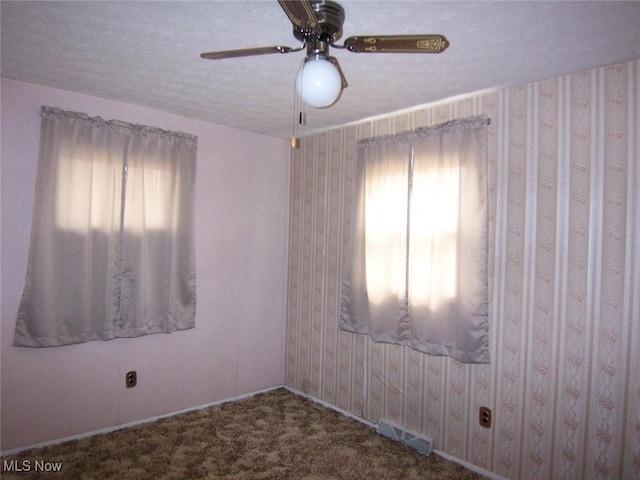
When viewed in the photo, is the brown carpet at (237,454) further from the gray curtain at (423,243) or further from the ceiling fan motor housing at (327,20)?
the ceiling fan motor housing at (327,20)

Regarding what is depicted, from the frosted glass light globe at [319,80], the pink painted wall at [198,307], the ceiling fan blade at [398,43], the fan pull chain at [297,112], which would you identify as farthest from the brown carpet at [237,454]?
the ceiling fan blade at [398,43]

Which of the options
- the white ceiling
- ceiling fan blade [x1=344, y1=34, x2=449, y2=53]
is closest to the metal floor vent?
the white ceiling

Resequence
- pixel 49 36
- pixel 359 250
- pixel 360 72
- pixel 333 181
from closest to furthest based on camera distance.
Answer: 1. pixel 49 36
2. pixel 360 72
3. pixel 359 250
4. pixel 333 181

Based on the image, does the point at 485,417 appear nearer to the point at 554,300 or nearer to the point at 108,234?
the point at 554,300

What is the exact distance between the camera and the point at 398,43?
5.00 feet

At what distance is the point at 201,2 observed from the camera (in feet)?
5.69

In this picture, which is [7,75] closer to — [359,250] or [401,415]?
[359,250]

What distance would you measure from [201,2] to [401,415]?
2923mm

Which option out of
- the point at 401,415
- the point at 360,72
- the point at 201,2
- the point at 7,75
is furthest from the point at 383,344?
the point at 7,75

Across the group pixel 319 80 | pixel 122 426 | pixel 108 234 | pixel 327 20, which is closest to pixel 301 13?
pixel 319 80

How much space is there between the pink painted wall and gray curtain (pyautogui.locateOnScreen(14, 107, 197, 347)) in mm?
101

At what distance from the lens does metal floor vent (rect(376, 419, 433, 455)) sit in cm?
286

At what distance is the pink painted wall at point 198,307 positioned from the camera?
2697mm

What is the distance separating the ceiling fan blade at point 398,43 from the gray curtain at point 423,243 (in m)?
1.32
